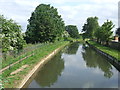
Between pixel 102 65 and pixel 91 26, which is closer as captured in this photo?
pixel 102 65

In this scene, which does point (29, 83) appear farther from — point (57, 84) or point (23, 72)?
point (57, 84)

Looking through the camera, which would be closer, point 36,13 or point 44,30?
point 44,30

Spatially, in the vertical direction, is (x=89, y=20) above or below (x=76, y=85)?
above

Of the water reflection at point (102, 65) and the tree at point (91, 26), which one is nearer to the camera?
the water reflection at point (102, 65)

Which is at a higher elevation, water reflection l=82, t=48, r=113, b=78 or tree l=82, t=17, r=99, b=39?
tree l=82, t=17, r=99, b=39

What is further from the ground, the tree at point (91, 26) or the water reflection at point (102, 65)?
the tree at point (91, 26)

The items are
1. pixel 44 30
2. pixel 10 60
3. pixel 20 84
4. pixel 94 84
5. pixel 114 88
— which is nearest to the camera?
pixel 20 84

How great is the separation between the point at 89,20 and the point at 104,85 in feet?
262

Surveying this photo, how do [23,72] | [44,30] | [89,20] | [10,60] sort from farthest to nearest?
[89,20]
[44,30]
[10,60]
[23,72]

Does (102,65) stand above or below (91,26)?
below

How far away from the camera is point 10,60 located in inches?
640

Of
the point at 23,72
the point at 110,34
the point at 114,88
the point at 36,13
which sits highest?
the point at 36,13

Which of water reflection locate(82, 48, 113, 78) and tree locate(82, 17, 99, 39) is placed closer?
water reflection locate(82, 48, 113, 78)

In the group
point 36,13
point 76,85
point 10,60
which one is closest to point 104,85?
point 76,85
